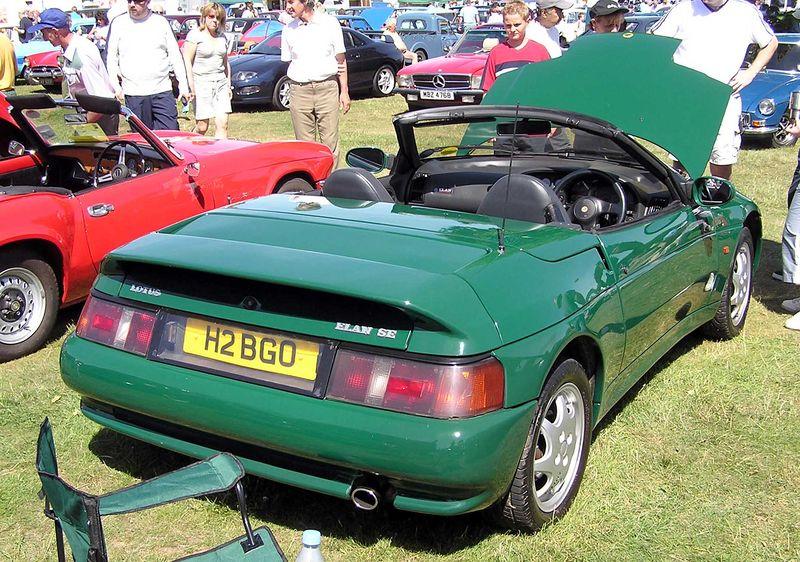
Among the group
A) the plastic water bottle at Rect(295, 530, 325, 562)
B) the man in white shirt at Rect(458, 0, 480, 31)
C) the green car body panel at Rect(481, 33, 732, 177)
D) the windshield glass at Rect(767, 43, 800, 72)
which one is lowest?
the man in white shirt at Rect(458, 0, 480, 31)

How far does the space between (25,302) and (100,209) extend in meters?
0.69

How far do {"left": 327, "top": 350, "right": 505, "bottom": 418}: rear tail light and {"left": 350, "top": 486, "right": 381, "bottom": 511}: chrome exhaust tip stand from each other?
0.27 m

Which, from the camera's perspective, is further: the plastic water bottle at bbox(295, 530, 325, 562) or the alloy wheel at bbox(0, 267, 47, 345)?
the alloy wheel at bbox(0, 267, 47, 345)

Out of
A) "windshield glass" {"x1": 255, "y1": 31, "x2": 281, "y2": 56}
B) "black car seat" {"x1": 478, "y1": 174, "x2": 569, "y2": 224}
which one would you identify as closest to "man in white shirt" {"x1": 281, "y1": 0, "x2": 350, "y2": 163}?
"black car seat" {"x1": 478, "y1": 174, "x2": 569, "y2": 224}

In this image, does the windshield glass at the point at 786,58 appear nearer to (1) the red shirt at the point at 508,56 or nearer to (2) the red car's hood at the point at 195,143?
(1) the red shirt at the point at 508,56

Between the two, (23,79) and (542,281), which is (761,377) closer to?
(542,281)

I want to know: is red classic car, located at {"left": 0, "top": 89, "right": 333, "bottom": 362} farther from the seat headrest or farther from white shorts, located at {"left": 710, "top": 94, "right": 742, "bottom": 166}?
white shorts, located at {"left": 710, "top": 94, "right": 742, "bottom": 166}

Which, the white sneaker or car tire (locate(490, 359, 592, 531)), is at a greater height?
car tire (locate(490, 359, 592, 531))

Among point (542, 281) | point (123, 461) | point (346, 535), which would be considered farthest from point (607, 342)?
point (123, 461)

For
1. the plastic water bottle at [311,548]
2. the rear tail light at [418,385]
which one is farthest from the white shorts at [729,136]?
the plastic water bottle at [311,548]

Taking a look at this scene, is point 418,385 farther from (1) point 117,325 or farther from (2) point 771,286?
(2) point 771,286

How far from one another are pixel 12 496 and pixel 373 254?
1.70 metres

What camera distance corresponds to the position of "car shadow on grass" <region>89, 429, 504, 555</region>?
10.1ft

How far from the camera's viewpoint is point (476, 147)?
4418 mm
